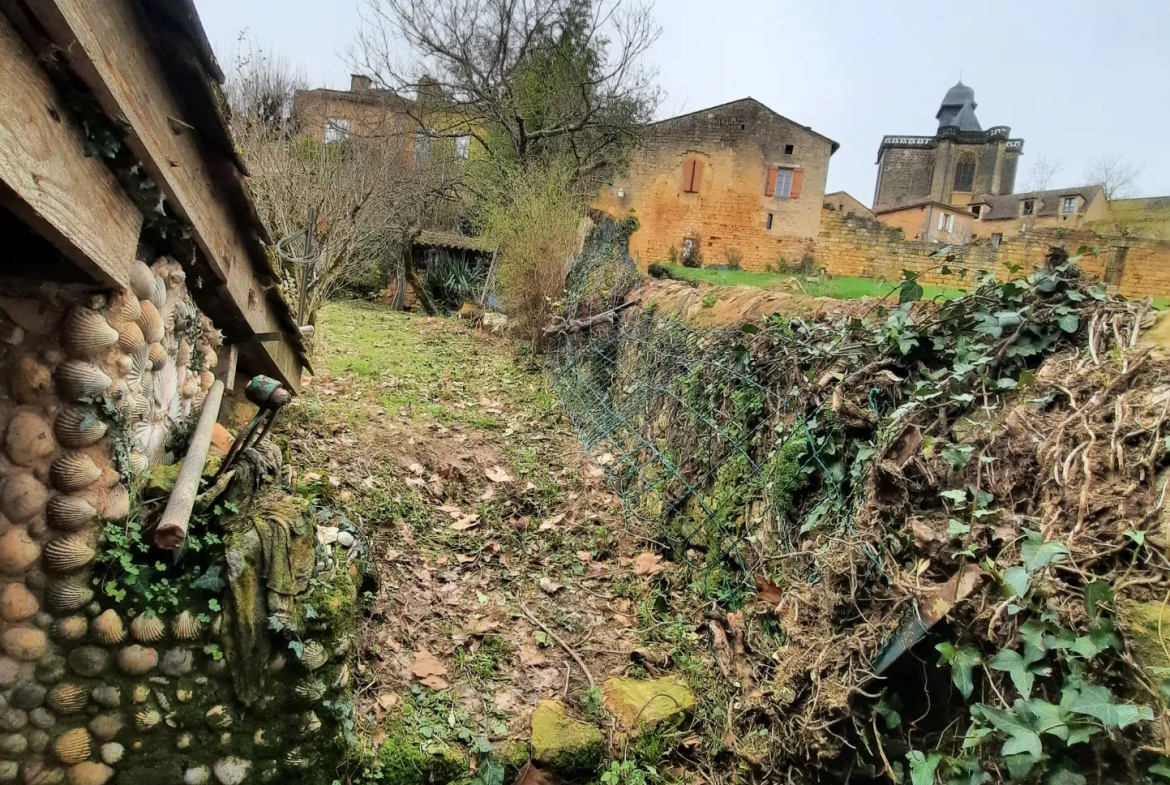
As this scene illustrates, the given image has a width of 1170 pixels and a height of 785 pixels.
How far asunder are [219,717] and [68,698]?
0.43 meters

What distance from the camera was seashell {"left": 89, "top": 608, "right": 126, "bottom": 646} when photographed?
6.15 feet

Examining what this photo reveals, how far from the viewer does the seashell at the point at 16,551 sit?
1.69m

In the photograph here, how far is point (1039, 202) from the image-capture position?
121 ft

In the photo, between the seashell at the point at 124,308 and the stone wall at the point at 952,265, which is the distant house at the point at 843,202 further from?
the seashell at the point at 124,308

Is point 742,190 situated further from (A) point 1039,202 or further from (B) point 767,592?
(A) point 1039,202

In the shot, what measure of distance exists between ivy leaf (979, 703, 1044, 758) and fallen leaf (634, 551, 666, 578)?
2442 millimetres

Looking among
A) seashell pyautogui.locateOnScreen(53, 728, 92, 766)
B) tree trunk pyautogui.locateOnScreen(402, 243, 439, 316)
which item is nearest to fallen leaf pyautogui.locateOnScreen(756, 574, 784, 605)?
seashell pyautogui.locateOnScreen(53, 728, 92, 766)

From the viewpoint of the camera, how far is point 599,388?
261 inches

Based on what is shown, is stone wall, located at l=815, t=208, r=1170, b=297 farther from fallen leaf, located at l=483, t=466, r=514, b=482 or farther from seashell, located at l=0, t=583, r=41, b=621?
seashell, located at l=0, t=583, r=41, b=621

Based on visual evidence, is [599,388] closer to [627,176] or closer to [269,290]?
[269,290]

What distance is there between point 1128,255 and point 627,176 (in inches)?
564

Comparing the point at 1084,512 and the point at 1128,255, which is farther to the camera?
the point at 1128,255

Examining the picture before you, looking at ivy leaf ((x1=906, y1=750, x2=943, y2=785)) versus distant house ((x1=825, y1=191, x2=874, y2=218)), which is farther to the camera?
distant house ((x1=825, y1=191, x2=874, y2=218))

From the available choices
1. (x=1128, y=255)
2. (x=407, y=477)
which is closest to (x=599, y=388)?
(x=407, y=477)
